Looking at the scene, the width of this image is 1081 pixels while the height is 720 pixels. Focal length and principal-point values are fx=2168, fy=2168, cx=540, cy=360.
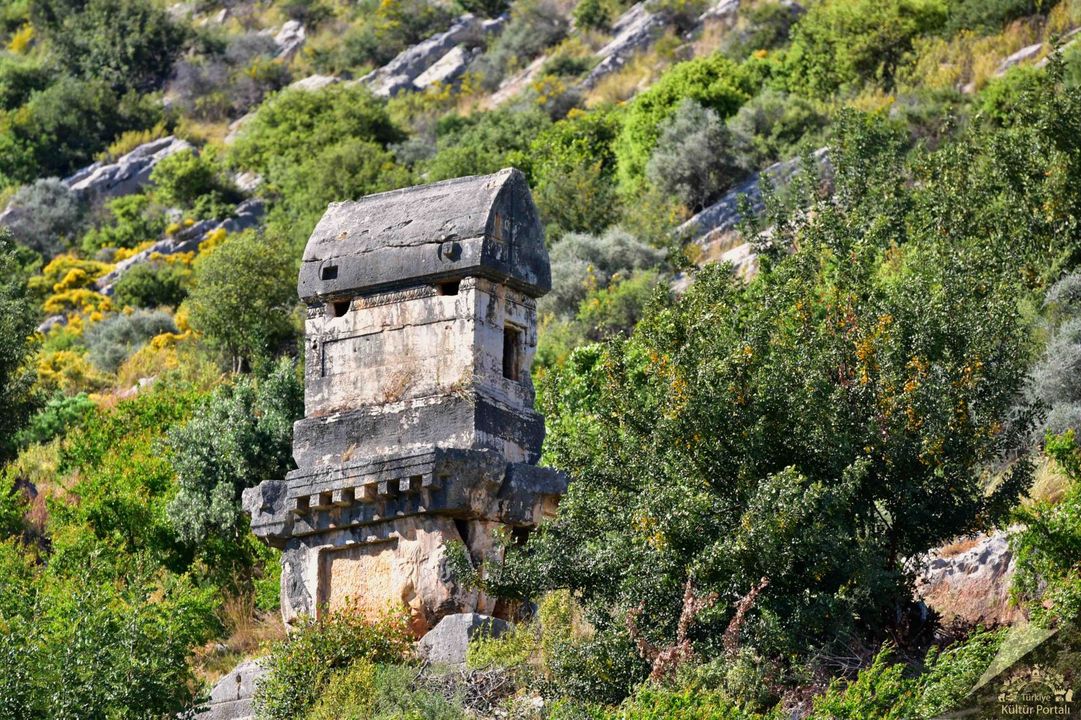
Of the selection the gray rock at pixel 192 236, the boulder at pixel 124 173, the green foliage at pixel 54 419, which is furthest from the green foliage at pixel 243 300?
the boulder at pixel 124 173

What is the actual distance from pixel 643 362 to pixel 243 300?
1126 centimetres

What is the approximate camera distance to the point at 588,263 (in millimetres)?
37156

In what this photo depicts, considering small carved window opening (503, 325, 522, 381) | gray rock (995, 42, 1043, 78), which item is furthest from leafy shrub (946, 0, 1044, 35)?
small carved window opening (503, 325, 522, 381)

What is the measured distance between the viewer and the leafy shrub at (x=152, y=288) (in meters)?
44.8

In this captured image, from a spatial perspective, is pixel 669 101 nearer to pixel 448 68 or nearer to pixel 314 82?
pixel 448 68

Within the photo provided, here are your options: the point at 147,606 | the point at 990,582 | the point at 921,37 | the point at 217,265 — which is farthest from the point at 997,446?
the point at 921,37

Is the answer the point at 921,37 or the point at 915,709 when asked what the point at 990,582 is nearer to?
the point at 915,709

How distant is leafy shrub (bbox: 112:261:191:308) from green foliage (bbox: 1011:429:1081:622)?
1176 inches

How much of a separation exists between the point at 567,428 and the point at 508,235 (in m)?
6.66

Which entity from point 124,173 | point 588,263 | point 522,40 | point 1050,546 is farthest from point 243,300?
point 1050,546

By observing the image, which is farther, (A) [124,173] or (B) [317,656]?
(A) [124,173]

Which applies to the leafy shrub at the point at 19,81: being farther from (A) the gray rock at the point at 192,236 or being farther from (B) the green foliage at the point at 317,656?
(B) the green foliage at the point at 317,656

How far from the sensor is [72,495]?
3058cm

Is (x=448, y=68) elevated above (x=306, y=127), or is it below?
above
